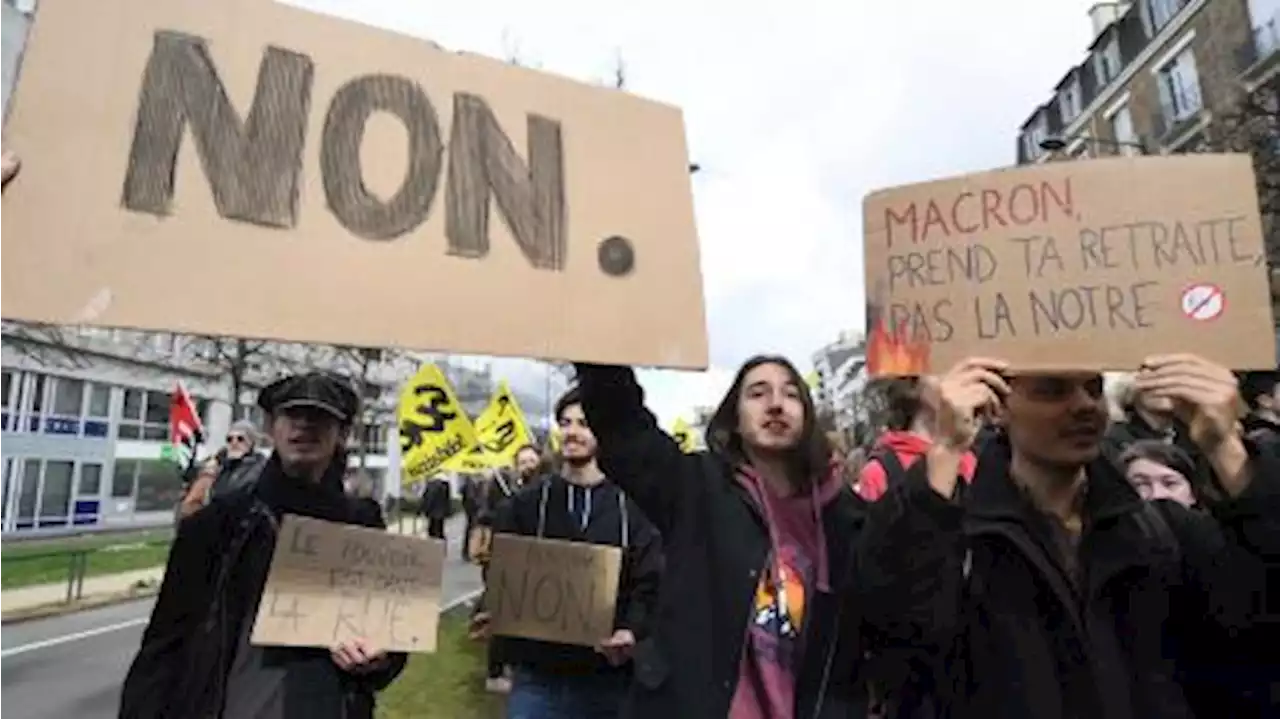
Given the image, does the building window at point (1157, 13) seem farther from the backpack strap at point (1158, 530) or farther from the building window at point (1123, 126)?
the backpack strap at point (1158, 530)

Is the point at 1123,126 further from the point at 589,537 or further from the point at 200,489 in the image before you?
the point at 589,537

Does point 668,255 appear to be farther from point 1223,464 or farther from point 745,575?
point 1223,464

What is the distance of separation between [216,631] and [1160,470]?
2514 mm

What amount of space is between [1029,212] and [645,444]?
105cm

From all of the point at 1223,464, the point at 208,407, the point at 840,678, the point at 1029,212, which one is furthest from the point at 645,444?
the point at 208,407

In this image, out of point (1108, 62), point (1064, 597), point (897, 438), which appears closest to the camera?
point (1064, 597)

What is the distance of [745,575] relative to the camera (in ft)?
7.30

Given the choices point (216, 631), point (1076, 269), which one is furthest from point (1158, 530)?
point (216, 631)

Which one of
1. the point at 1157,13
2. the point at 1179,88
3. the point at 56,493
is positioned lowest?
the point at 56,493

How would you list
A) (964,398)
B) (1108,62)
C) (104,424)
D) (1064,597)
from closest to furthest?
(1064,597)
(964,398)
(1108,62)
(104,424)

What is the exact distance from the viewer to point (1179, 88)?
2875 cm

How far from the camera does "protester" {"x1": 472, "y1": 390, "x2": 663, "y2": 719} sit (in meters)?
3.48

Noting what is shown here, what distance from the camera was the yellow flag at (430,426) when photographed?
373 inches

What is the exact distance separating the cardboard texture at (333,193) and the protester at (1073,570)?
0.75 meters
